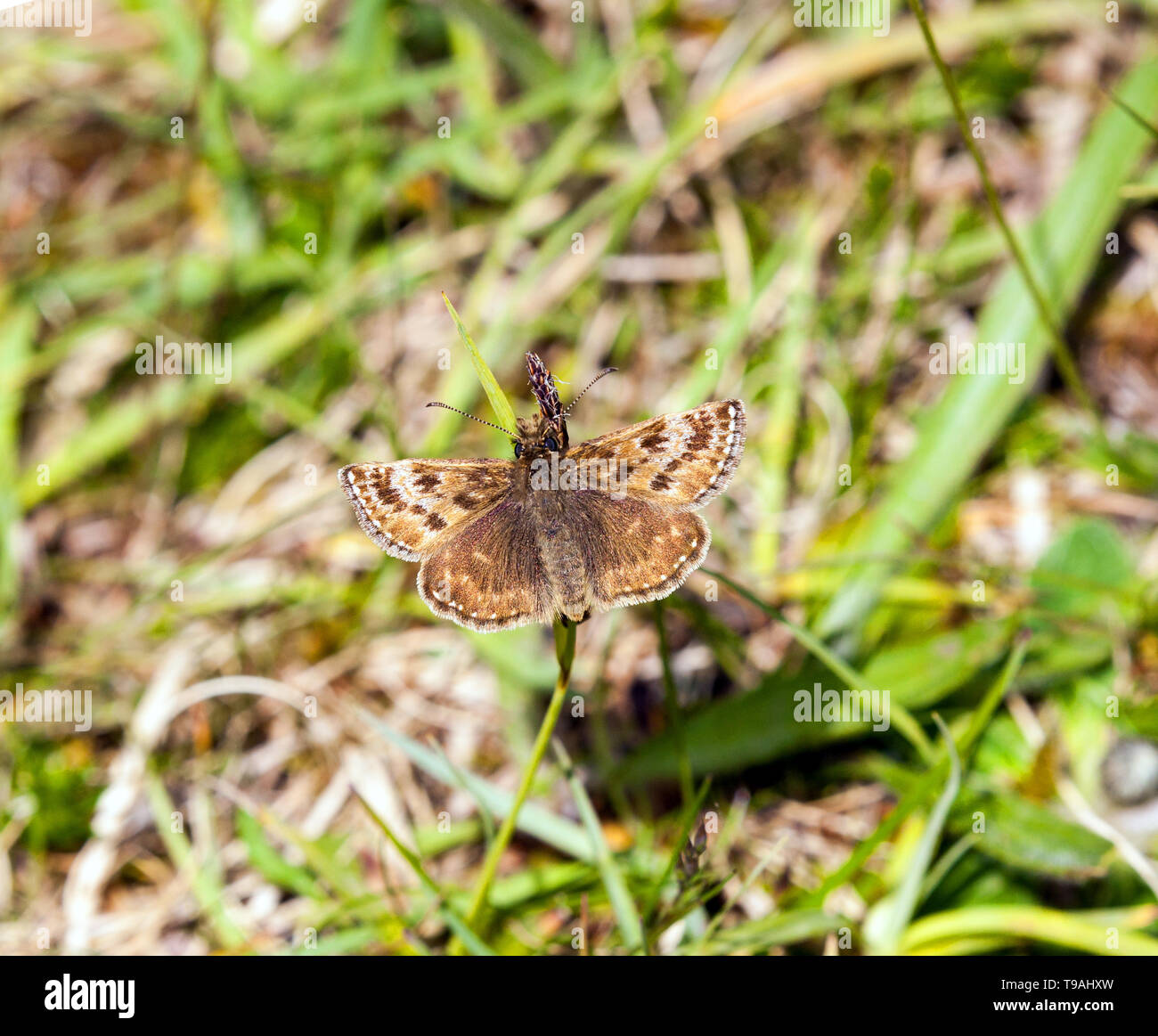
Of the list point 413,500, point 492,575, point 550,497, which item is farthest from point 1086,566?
point 413,500

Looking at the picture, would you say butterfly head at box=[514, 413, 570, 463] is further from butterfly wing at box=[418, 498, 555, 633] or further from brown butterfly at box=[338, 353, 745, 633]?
butterfly wing at box=[418, 498, 555, 633]

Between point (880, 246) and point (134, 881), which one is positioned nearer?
point (134, 881)

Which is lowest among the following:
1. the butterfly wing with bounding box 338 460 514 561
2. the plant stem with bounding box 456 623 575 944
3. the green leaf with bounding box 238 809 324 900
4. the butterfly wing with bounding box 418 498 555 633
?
the green leaf with bounding box 238 809 324 900

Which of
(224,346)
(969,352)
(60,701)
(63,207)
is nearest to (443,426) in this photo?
(224,346)

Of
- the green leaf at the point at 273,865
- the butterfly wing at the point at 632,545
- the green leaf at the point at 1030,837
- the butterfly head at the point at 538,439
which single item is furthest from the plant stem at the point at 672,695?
the green leaf at the point at 273,865

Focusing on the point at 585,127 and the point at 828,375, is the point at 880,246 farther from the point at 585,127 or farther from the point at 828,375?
the point at 585,127

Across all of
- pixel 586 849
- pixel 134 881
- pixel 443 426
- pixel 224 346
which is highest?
pixel 224 346

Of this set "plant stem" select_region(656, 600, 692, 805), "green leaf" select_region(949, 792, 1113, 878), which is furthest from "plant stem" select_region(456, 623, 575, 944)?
"green leaf" select_region(949, 792, 1113, 878)

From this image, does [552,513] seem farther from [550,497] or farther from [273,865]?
[273,865]
